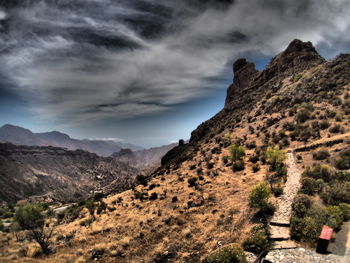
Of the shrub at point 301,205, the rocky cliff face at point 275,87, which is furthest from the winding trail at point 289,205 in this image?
the rocky cliff face at point 275,87

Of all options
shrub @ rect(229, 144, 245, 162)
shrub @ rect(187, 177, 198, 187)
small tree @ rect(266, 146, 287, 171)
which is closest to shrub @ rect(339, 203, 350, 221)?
small tree @ rect(266, 146, 287, 171)

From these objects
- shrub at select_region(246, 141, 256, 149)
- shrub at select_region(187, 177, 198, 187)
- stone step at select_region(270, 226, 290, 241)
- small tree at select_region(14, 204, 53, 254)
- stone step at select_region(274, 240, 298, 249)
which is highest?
shrub at select_region(246, 141, 256, 149)

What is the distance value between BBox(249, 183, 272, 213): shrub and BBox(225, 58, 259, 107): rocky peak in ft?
286

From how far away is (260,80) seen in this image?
274 ft

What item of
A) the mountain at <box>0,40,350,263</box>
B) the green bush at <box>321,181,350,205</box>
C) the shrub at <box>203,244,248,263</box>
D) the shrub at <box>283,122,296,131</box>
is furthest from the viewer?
the shrub at <box>283,122,296,131</box>

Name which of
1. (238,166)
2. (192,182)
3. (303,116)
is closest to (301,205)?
(238,166)

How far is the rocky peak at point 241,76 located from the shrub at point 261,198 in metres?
87.2

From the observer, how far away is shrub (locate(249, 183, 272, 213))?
16.5 m

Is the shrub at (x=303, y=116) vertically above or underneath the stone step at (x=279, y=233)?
above

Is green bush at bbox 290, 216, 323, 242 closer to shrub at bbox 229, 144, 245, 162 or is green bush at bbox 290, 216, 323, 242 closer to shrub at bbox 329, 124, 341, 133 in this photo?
shrub at bbox 229, 144, 245, 162

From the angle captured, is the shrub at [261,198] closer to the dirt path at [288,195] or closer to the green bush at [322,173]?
the dirt path at [288,195]

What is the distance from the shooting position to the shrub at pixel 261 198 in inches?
650

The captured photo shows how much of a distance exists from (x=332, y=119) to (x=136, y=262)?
38.3 metres

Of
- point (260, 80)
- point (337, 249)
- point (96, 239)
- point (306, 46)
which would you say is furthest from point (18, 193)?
point (306, 46)
